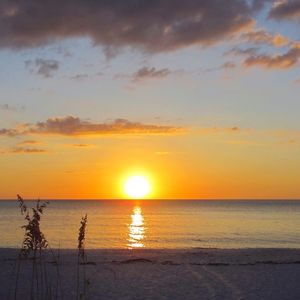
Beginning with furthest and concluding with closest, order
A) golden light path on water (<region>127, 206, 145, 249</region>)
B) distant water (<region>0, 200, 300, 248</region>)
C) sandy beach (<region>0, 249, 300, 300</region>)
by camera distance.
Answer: distant water (<region>0, 200, 300, 248</region>), golden light path on water (<region>127, 206, 145, 249</region>), sandy beach (<region>0, 249, 300, 300</region>)

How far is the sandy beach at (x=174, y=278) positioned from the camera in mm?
16172

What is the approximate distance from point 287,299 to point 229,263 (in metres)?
7.97

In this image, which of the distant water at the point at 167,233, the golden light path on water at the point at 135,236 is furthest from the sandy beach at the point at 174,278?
the distant water at the point at 167,233

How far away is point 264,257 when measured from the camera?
27.3m

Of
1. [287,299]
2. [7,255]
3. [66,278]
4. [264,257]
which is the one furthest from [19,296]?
[264,257]

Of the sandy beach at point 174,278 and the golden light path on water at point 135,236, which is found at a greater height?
the golden light path on water at point 135,236

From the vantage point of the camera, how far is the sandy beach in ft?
53.1

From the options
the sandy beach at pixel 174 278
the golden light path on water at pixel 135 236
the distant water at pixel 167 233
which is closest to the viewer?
the sandy beach at pixel 174 278

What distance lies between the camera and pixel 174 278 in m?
19.1

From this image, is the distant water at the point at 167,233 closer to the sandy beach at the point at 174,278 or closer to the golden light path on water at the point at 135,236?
the golden light path on water at the point at 135,236

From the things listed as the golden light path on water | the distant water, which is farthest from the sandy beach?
the distant water

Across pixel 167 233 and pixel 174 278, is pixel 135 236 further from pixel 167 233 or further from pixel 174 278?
pixel 174 278

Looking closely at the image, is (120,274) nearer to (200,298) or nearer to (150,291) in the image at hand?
(150,291)

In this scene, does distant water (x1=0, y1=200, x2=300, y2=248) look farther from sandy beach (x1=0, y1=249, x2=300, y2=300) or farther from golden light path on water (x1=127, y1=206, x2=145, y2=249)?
sandy beach (x1=0, y1=249, x2=300, y2=300)
